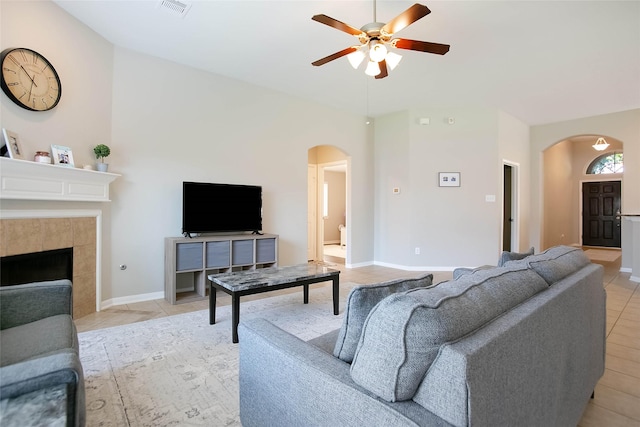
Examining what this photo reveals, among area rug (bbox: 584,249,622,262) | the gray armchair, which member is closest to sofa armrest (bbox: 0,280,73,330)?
the gray armchair

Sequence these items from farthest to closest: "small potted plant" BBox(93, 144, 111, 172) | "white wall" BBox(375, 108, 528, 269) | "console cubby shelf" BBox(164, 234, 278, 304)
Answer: "white wall" BBox(375, 108, 528, 269)
"console cubby shelf" BBox(164, 234, 278, 304)
"small potted plant" BBox(93, 144, 111, 172)

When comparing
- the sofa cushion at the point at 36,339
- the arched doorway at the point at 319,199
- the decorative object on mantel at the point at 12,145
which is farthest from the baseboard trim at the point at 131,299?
the arched doorway at the point at 319,199

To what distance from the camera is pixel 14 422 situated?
0.94 metres

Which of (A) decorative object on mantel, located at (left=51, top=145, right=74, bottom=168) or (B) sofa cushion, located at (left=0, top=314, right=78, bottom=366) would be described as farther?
(A) decorative object on mantel, located at (left=51, top=145, right=74, bottom=168)

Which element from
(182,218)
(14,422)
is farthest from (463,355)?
(182,218)

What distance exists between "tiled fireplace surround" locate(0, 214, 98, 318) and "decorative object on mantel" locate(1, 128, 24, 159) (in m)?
0.53

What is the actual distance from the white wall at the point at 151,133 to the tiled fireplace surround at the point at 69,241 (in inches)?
6.9

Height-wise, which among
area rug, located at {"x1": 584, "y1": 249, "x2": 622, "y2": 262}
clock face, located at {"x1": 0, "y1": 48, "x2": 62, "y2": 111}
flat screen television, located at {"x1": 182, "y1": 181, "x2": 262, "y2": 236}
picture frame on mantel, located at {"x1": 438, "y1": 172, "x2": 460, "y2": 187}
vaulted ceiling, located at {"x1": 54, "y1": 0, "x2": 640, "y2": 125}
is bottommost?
area rug, located at {"x1": 584, "y1": 249, "x2": 622, "y2": 262}

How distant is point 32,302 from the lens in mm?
1810

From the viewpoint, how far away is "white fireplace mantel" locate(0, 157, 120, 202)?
250 cm

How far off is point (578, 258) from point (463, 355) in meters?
1.71

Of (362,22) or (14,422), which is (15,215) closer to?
(14,422)

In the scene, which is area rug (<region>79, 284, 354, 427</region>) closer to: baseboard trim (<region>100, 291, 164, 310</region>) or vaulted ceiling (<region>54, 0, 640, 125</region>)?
baseboard trim (<region>100, 291, 164, 310</region>)

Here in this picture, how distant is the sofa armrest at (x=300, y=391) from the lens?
87cm
